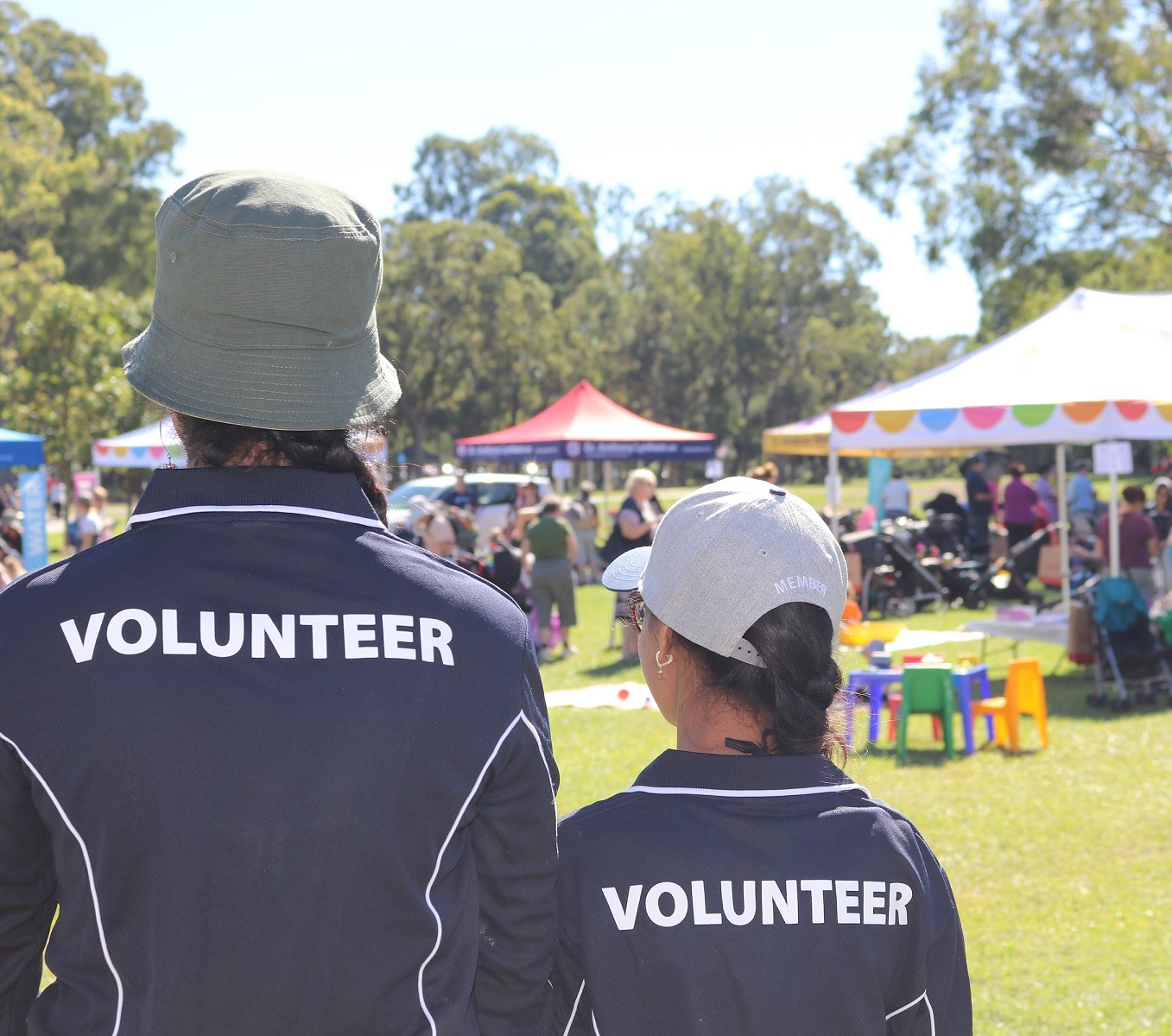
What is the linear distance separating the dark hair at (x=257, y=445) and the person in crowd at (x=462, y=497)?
17.9 metres

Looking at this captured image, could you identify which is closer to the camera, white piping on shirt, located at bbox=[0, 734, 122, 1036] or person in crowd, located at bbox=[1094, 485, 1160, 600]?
white piping on shirt, located at bbox=[0, 734, 122, 1036]

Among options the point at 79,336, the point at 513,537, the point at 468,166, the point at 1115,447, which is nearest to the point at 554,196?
the point at 468,166

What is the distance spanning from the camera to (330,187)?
141cm

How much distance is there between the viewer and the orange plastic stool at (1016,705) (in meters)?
7.55

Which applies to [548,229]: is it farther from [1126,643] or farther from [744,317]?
[1126,643]

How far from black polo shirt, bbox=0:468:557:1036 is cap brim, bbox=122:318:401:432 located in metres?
0.07

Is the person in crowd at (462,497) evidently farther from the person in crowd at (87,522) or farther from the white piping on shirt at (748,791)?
the white piping on shirt at (748,791)

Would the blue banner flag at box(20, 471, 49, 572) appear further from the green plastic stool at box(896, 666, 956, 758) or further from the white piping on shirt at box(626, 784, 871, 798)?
the white piping on shirt at box(626, 784, 871, 798)

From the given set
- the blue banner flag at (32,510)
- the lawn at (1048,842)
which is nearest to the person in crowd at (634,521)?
the lawn at (1048,842)

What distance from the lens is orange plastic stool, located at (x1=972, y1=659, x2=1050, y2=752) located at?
7.55 meters

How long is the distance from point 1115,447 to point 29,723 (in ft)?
32.4

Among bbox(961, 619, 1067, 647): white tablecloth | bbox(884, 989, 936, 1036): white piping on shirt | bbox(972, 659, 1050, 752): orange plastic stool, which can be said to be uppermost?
bbox(884, 989, 936, 1036): white piping on shirt

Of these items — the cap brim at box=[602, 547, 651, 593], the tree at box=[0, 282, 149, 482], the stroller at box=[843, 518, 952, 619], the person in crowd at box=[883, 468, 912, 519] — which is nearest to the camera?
the cap brim at box=[602, 547, 651, 593]

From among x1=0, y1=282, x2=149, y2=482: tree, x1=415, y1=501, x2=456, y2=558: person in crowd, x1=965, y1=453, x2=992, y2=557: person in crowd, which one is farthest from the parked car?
x1=0, y1=282, x2=149, y2=482: tree
